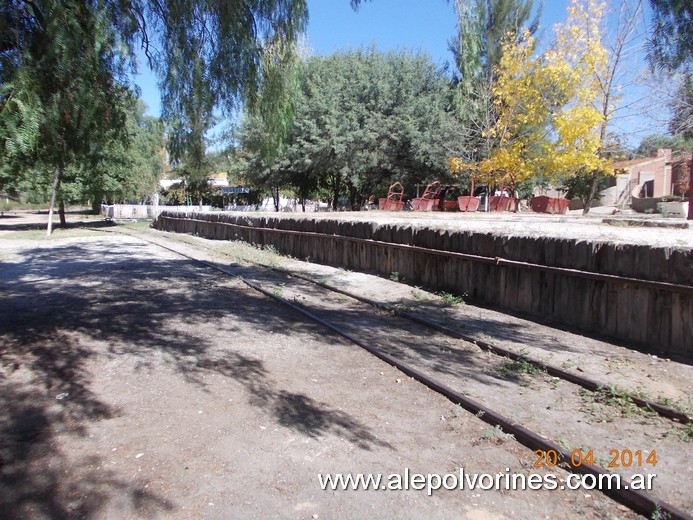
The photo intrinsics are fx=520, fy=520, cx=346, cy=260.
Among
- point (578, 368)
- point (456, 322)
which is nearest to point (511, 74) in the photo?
point (456, 322)

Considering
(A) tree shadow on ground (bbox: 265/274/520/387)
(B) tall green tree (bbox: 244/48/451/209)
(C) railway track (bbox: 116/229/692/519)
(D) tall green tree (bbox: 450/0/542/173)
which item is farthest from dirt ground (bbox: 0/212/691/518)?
(B) tall green tree (bbox: 244/48/451/209)

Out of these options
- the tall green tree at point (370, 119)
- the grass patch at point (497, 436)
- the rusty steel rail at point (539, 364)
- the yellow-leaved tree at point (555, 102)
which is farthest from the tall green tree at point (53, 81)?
the tall green tree at point (370, 119)

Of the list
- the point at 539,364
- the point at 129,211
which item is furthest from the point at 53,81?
the point at 129,211

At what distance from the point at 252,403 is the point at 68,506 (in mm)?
1869

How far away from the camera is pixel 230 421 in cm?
441

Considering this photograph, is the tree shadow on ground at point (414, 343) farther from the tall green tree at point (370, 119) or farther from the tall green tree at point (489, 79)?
the tall green tree at point (370, 119)

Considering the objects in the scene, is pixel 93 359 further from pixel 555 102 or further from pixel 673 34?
pixel 555 102

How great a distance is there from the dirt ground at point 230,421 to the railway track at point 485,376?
0.14 metres

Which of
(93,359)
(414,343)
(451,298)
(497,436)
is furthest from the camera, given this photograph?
(451,298)

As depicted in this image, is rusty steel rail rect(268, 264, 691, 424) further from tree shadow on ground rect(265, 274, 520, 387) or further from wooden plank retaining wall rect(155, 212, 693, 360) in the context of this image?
wooden plank retaining wall rect(155, 212, 693, 360)

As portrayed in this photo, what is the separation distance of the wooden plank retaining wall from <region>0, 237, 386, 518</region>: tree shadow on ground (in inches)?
132

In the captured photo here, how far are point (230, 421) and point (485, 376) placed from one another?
9.37 ft

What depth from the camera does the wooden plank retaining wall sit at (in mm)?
6168

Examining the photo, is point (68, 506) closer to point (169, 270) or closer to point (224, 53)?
point (224, 53)
